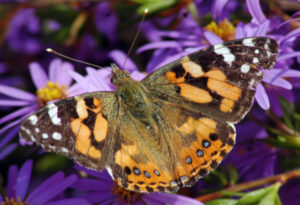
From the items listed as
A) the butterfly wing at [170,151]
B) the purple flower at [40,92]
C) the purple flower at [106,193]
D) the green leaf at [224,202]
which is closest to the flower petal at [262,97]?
the butterfly wing at [170,151]

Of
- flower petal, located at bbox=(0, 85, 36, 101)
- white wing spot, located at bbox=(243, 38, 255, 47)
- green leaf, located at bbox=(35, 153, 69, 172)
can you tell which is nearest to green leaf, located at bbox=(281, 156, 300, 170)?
white wing spot, located at bbox=(243, 38, 255, 47)

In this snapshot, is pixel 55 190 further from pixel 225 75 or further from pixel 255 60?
pixel 255 60

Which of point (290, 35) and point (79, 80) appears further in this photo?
point (79, 80)

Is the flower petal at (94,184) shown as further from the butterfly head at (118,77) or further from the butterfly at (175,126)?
the butterfly head at (118,77)

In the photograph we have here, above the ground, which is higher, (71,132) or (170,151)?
(71,132)

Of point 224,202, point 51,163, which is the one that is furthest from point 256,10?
point 51,163

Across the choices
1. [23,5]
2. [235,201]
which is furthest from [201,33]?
[23,5]
